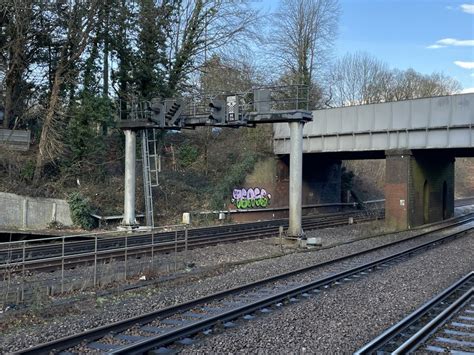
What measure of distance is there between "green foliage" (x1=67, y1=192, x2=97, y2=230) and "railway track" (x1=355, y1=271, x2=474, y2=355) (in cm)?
1990

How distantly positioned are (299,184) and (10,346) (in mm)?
16231

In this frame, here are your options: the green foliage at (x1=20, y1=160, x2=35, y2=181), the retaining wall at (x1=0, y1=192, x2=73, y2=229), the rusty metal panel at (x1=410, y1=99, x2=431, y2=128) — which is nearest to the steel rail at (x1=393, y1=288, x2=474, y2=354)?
the rusty metal panel at (x1=410, y1=99, x2=431, y2=128)

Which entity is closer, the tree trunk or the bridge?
the bridge

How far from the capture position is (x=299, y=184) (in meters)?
23.1

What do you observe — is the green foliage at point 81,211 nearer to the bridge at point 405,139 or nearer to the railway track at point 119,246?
the railway track at point 119,246

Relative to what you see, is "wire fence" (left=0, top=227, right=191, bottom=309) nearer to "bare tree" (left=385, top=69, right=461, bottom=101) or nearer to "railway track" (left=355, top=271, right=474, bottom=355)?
"railway track" (left=355, top=271, right=474, bottom=355)

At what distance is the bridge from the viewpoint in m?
28.7

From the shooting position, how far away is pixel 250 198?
116ft

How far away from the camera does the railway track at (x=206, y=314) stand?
8289mm

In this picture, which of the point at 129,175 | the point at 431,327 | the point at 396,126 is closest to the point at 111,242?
the point at 129,175

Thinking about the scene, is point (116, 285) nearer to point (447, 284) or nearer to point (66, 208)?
point (447, 284)

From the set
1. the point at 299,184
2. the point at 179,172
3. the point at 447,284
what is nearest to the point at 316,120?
the point at 179,172

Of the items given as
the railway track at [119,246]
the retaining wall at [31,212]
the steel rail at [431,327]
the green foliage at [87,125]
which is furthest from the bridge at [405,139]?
the steel rail at [431,327]

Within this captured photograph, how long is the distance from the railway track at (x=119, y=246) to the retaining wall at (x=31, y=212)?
6.65m
